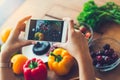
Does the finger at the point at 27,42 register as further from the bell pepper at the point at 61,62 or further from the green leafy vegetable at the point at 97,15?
the green leafy vegetable at the point at 97,15

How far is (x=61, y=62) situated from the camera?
3.92 feet

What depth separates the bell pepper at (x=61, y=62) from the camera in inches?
46.7

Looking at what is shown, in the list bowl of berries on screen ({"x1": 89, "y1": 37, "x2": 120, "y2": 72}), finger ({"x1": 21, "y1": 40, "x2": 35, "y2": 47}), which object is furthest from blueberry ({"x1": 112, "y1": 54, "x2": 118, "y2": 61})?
finger ({"x1": 21, "y1": 40, "x2": 35, "y2": 47})

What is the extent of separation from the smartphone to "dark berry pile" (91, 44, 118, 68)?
16 centimetres

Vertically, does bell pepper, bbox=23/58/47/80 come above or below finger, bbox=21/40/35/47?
below

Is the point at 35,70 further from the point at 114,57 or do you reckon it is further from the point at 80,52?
the point at 114,57

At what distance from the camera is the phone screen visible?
1214 mm

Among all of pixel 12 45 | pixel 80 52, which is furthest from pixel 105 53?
pixel 12 45

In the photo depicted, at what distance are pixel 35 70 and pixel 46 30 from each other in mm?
189

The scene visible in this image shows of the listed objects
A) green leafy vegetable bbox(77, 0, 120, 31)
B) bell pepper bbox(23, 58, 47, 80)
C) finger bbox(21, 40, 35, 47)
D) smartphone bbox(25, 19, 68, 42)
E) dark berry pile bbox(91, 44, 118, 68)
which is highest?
green leafy vegetable bbox(77, 0, 120, 31)

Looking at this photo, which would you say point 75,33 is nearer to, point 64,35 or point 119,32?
point 64,35

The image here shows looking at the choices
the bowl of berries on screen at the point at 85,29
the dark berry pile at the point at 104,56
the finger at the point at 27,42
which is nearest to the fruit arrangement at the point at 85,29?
the bowl of berries on screen at the point at 85,29

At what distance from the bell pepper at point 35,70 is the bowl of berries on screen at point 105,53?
222 millimetres

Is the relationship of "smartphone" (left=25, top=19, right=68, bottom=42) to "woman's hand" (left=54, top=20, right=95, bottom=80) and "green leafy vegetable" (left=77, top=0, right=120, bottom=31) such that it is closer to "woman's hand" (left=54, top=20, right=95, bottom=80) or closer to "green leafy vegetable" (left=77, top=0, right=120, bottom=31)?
"woman's hand" (left=54, top=20, right=95, bottom=80)
